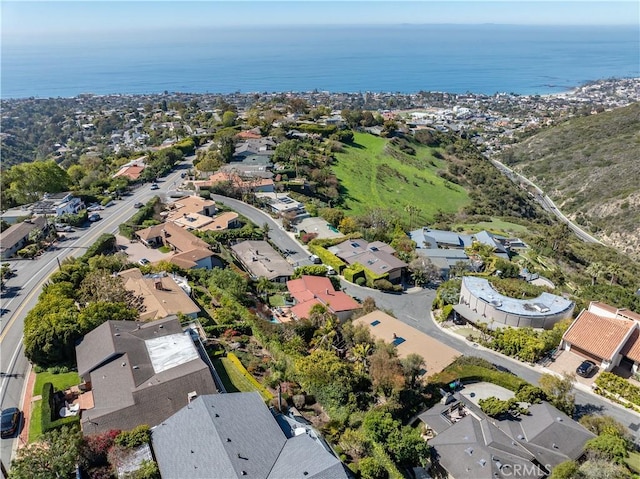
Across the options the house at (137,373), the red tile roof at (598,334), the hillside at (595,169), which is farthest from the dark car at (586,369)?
the hillside at (595,169)

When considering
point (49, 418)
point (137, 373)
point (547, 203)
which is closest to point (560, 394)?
point (137, 373)

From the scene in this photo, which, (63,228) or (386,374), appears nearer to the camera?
(386,374)

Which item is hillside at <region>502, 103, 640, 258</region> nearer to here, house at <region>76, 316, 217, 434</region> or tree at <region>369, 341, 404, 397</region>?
tree at <region>369, 341, 404, 397</region>

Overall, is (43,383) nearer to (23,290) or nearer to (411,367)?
(23,290)

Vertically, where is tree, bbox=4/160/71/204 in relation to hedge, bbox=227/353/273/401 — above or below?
above

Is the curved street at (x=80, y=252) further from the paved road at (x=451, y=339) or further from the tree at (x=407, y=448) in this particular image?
the tree at (x=407, y=448)

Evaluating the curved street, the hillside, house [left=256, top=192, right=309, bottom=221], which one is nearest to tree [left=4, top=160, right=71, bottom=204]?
the curved street

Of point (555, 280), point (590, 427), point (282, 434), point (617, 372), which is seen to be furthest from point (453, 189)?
point (282, 434)
